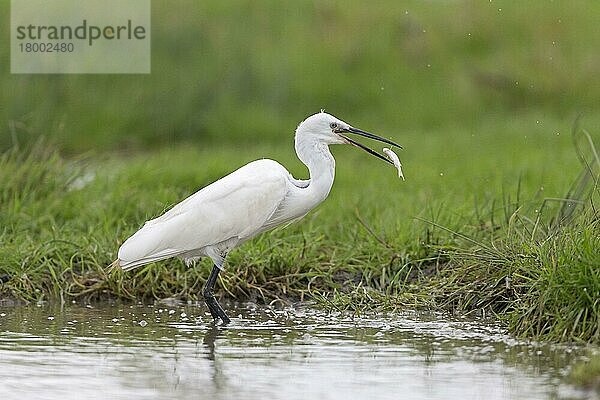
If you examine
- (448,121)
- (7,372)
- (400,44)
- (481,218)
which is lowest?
(7,372)

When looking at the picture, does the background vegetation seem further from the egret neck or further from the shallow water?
the egret neck

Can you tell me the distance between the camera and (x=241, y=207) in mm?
7207

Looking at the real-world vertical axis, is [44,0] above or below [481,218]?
above

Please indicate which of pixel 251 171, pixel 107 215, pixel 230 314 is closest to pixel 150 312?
pixel 230 314

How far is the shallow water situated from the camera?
5.37 meters

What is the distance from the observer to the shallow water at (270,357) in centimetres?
537

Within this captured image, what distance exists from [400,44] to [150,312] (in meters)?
9.99

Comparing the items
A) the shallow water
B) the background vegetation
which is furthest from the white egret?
the background vegetation

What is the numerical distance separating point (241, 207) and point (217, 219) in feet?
0.57

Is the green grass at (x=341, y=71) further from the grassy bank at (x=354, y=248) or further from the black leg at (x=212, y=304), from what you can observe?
the black leg at (x=212, y=304)

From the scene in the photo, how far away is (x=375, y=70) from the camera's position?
1664cm

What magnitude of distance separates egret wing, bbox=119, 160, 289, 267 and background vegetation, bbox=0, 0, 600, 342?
0.76 m

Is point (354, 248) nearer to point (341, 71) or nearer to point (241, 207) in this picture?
point (241, 207)

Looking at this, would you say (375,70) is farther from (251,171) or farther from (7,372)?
(7,372)
